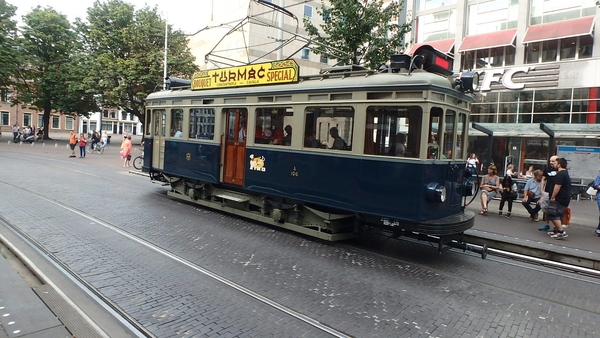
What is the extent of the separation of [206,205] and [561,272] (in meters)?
7.88

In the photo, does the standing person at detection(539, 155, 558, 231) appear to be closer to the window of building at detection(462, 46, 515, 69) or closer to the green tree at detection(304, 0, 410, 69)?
the green tree at detection(304, 0, 410, 69)

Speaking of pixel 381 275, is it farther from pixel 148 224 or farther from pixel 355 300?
pixel 148 224

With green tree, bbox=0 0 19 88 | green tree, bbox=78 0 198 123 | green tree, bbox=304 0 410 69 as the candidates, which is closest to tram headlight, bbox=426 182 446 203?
green tree, bbox=304 0 410 69

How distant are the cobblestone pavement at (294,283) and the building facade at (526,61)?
48.1ft

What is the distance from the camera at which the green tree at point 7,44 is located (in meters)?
36.0

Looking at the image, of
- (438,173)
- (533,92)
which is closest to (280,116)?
(438,173)

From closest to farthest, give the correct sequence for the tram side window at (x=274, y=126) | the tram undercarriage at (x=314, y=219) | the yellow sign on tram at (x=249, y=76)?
1. the tram undercarriage at (x=314, y=219)
2. the tram side window at (x=274, y=126)
3. the yellow sign on tram at (x=249, y=76)

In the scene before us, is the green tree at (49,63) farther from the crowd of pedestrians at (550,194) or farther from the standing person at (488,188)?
the crowd of pedestrians at (550,194)

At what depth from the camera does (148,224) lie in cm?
841

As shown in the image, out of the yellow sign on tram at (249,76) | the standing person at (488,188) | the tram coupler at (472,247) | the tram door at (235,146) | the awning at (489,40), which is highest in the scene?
the awning at (489,40)

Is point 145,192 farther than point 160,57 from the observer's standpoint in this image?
No

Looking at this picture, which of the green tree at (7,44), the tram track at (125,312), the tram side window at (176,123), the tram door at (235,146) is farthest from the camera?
the green tree at (7,44)

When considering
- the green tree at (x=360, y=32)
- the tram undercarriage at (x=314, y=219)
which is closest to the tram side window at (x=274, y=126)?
the tram undercarriage at (x=314, y=219)

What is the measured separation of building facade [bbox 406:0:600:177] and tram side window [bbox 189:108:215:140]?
1411 centimetres
